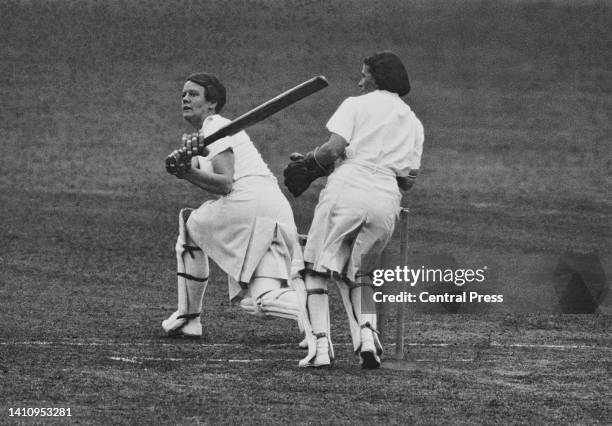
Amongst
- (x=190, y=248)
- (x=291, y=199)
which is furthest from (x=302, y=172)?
(x=291, y=199)

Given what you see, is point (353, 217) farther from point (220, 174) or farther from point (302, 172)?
point (220, 174)

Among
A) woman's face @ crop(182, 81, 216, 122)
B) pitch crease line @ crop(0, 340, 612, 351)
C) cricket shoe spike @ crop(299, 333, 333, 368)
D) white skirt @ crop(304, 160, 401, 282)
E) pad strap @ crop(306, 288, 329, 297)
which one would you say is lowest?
pitch crease line @ crop(0, 340, 612, 351)

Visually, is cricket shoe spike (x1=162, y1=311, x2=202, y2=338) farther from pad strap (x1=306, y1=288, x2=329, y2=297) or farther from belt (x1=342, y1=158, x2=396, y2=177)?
belt (x1=342, y1=158, x2=396, y2=177)

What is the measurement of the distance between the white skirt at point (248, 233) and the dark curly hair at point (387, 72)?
1252 mm

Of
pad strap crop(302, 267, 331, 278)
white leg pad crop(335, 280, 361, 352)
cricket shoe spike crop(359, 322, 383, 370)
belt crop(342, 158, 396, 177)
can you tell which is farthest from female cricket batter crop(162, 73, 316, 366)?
belt crop(342, 158, 396, 177)

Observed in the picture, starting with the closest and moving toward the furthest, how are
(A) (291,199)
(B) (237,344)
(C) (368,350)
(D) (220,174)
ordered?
(C) (368,350) → (D) (220,174) → (B) (237,344) → (A) (291,199)

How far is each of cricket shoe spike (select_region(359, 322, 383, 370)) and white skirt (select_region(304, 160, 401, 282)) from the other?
0.31 meters

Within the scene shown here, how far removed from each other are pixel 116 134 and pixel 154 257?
7.42 metres

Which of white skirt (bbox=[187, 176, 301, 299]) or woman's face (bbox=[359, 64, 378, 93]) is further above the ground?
woman's face (bbox=[359, 64, 378, 93])

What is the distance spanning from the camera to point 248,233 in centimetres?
974

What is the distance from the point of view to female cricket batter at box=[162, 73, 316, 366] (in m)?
9.57

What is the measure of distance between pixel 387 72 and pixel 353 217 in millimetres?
843

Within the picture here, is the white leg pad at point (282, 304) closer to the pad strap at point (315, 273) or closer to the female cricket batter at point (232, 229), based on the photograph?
the female cricket batter at point (232, 229)

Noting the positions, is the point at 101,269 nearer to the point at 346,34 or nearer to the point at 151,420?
the point at 151,420
